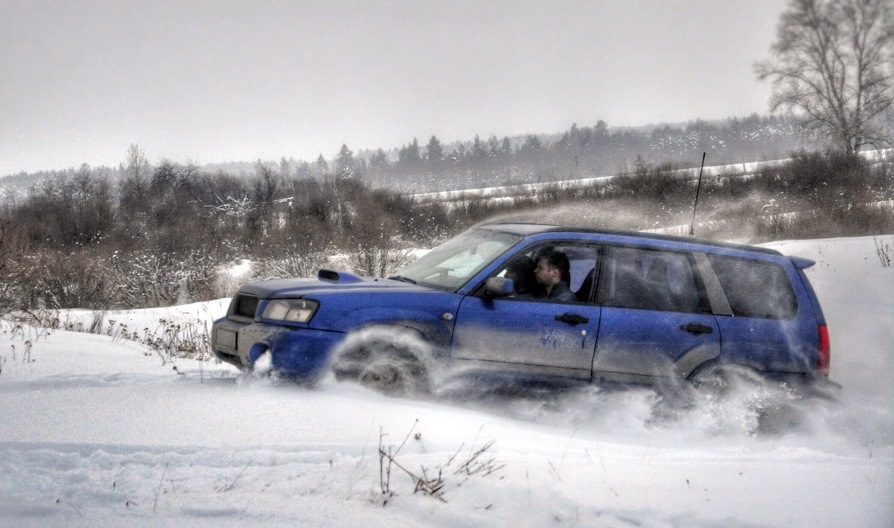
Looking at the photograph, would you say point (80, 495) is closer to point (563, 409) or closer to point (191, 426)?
point (191, 426)

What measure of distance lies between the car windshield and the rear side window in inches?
66.5

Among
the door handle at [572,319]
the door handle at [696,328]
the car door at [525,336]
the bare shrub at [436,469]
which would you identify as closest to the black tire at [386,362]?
the car door at [525,336]

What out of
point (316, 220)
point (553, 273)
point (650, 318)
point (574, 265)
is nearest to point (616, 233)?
point (574, 265)

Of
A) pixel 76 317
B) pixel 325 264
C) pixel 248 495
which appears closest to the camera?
pixel 248 495

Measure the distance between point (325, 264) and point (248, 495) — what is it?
17257 millimetres

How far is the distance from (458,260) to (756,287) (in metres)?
2.36

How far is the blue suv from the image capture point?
5070mm

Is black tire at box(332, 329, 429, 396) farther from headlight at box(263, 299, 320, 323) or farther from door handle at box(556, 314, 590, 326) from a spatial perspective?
door handle at box(556, 314, 590, 326)

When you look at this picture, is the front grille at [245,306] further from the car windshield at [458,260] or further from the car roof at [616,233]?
the car roof at [616,233]

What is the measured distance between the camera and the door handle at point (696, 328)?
5.46 metres

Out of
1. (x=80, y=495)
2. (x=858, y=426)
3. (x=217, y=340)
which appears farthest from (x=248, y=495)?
(x=858, y=426)

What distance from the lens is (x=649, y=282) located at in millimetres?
5605

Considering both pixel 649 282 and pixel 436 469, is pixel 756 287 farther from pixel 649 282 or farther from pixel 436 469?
pixel 436 469

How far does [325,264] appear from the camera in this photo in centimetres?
Answer: 2045
